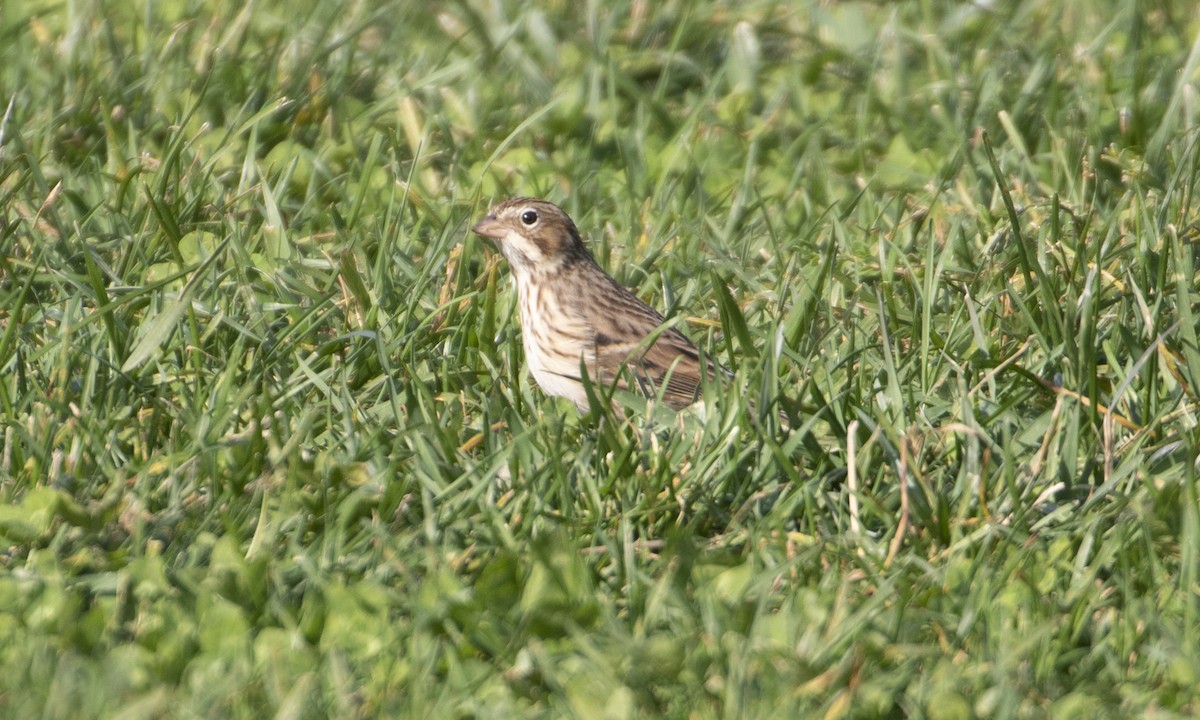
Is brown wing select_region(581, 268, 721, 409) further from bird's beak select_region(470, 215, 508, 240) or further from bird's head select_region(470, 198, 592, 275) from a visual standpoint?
bird's beak select_region(470, 215, 508, 240)

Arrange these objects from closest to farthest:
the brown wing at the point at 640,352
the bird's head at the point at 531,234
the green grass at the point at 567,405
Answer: the green grass at the point at 567,405, the brown wing at the point at 640,352, the bird's head at the point at 531,234

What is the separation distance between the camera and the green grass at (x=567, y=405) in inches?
138

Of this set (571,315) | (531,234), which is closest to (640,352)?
(571,315)

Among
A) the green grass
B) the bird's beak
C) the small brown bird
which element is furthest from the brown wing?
the bird's beak

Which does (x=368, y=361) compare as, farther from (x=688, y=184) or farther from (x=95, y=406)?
(x=688, y=184)

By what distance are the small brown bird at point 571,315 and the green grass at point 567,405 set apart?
0.12 meters

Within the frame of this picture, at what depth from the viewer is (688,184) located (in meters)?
6.64

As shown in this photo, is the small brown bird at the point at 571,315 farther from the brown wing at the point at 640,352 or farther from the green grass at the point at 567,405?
the green grass at the point at 567,405

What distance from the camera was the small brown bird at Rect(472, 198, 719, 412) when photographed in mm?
5168

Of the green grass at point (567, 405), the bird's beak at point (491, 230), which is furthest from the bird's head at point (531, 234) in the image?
the green grass at point (567, 405)

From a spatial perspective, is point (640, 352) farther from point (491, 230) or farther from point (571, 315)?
point (491, 230)

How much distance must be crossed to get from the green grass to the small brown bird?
0.38 ft

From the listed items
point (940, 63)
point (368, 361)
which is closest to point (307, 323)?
point (368, 361)

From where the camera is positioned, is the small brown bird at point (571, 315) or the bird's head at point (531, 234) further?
the bird's head at point (531, 234)
